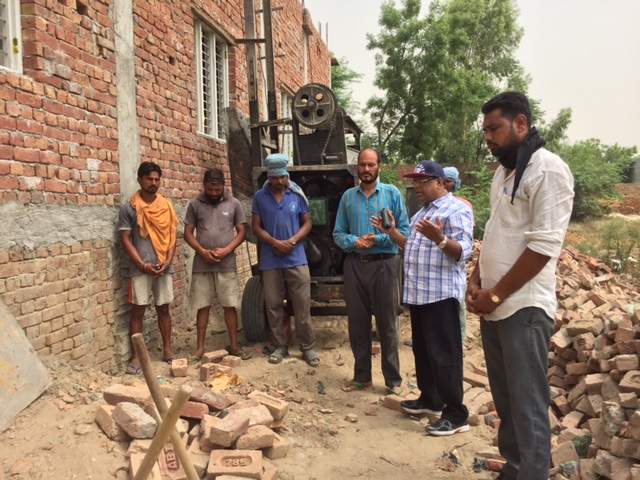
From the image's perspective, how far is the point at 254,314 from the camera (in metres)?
5.98

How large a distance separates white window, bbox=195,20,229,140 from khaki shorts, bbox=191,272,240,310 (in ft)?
8.51

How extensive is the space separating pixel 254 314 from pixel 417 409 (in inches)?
91.1

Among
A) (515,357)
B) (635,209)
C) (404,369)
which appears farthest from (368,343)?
(635,209)

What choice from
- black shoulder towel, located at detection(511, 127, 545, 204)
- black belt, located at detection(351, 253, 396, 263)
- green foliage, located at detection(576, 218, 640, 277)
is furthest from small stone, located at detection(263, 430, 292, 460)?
green foliage, located at detection(576, 218, 640, 277)

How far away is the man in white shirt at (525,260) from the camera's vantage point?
2.54m

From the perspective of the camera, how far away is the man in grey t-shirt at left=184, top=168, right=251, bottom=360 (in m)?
5.33

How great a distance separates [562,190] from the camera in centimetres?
254

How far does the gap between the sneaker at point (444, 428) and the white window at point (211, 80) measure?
16.1ft

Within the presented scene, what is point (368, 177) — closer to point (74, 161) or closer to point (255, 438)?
point (255, 438)

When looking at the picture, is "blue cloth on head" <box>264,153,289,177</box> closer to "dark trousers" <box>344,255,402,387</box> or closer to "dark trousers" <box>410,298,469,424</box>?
"dark trousers" <box>344,255,402,387</box>

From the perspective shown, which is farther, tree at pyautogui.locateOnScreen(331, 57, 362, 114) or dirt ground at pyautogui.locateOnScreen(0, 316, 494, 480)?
tree at pyautogui.locateOnScreen(331, 57, 362, 114)

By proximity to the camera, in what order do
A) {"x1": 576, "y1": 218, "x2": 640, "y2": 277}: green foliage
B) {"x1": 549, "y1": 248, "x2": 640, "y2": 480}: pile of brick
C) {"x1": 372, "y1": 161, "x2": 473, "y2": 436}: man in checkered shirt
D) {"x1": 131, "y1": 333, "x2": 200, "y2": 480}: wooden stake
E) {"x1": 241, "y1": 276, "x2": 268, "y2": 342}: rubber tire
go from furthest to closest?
{"x1": 576, "y1": 218, "x2": 640, "y2": 277}: green foliage
{"x1": 241, "y1": 276, "x2": 268, "y2": 342}: rubber tire
{"x1": 372, "y1": 161, "x2": 473, "y2": 436}: man in checkered shirt
{"x1": 549, "y1": 248, "x2": 640, "y2": 480}: pile of brick
{"x1": 131, "y1": 333, "x2": 200, "y2": 480}: wooden stake

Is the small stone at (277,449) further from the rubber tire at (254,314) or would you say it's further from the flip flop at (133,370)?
the rubber tire at (254,314)

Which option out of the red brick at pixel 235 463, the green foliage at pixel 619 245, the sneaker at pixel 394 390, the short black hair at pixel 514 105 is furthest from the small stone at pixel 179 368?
the green foliage at pixel 619 245
